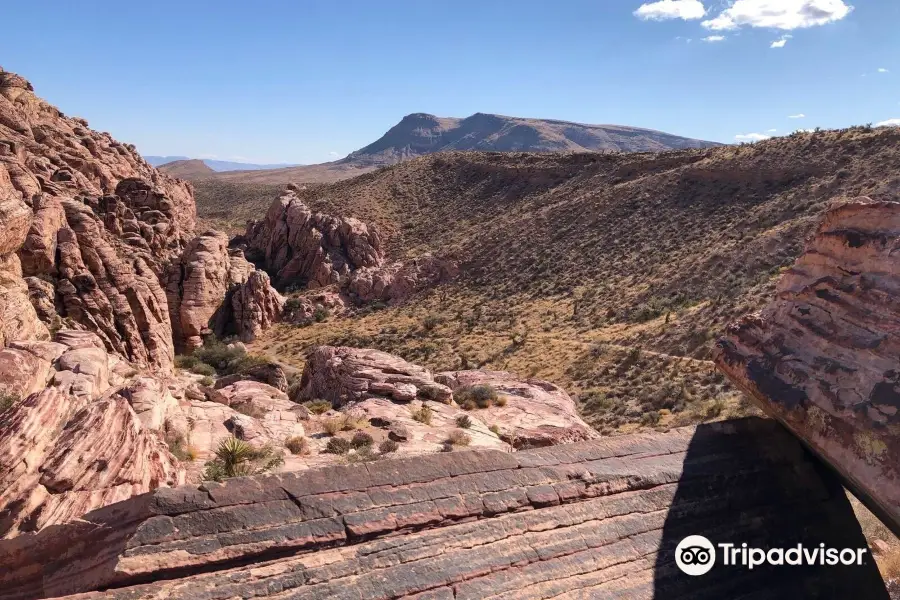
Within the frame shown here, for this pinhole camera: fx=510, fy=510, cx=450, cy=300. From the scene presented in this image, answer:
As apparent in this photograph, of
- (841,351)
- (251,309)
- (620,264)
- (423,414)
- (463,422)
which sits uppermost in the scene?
(841,351)

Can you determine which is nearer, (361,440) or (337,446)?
(337,446)

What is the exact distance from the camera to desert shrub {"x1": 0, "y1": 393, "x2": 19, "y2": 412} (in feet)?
27.4

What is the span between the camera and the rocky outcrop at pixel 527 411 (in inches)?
566

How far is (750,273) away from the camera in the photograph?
28.1m

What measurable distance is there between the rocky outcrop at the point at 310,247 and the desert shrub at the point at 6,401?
1468 inches

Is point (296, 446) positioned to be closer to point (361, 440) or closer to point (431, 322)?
point (361, 440)

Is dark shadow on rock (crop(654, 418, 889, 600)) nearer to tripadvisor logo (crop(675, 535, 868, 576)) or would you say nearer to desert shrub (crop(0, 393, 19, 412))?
tripadvisor logo (crop(675, 535, 868, 576))

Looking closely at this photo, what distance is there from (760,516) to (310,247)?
1833 inches

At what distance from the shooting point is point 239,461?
376 inches

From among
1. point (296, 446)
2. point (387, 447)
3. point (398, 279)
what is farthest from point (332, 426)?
point (398, 279)

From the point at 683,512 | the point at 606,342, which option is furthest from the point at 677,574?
→ the point at 606,342

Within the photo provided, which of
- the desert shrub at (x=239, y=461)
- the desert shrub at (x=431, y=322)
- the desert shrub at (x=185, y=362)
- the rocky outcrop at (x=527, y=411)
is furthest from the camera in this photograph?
the desert shrub at (x=431, y=322)

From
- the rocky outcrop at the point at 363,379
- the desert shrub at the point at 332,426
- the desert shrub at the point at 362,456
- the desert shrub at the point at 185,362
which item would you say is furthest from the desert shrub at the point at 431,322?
the desert shrub at the point at 362,456

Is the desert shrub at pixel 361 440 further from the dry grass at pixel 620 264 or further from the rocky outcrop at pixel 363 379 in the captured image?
the dry grass at pixel 620 264
